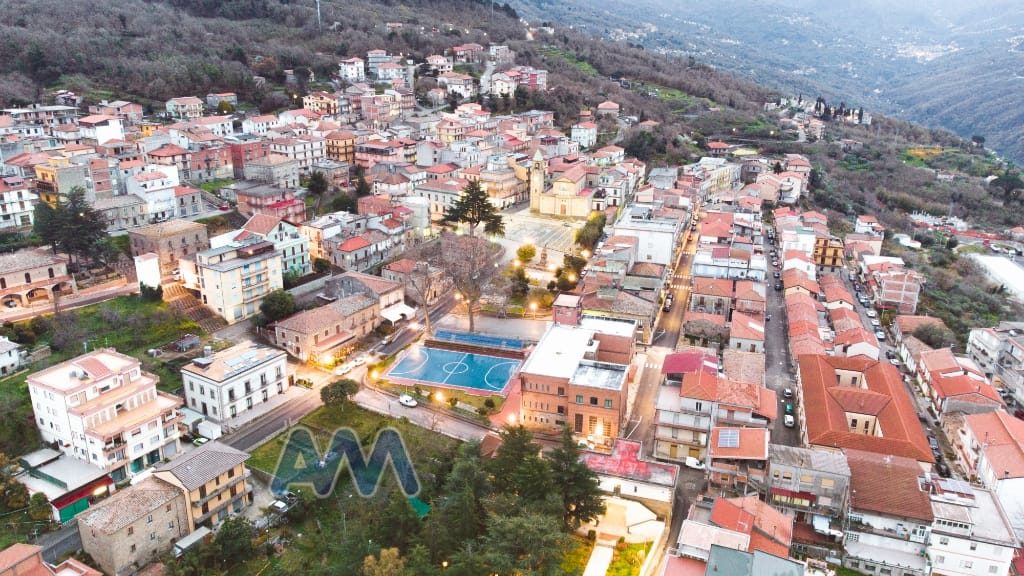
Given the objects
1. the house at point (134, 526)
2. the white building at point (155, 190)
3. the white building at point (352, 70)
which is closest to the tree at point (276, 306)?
the white building at point (155, 190)

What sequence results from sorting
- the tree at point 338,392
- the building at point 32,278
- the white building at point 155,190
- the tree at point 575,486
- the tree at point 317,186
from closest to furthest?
the tree at point 575,486
the tree at point 338,392
the building at point 32,278
the white building at point 155,190
the tree at point 317,186

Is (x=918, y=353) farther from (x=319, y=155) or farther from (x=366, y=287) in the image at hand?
(x=319, y=155)

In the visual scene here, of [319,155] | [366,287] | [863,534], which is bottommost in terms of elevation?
[863,534]

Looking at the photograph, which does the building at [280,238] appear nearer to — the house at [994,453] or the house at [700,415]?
the house at [700,415]

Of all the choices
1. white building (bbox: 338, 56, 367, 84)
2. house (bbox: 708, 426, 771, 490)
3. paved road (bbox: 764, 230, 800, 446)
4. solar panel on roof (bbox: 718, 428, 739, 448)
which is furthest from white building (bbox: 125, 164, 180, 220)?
white building (bbox: 338, 56, 367, 84)

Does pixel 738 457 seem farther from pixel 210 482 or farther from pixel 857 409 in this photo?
pixel 210 482

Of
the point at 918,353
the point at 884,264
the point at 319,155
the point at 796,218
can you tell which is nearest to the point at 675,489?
the point at 918,353
